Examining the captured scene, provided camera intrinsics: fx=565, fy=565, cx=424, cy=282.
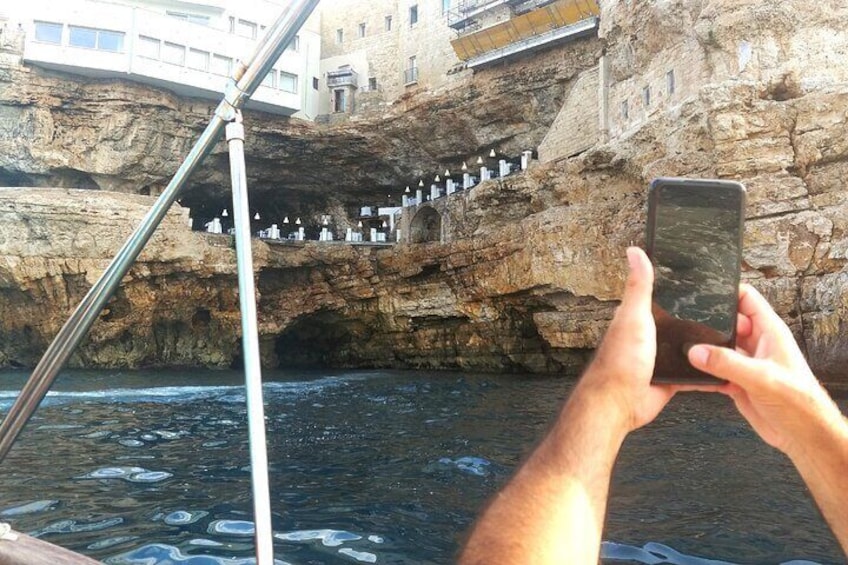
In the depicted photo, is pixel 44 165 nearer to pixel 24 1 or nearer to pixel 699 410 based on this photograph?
pixel 24 1

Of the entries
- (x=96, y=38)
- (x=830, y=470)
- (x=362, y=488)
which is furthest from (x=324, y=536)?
(x=96, y=38)

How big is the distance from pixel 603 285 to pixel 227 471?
1407 centimetres

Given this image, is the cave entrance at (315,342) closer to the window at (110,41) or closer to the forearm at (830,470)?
the window at (110,41)

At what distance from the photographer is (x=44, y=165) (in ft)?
72.8

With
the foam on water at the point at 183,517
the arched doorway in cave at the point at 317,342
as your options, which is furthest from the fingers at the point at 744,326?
the arched doorway in cave at the point at 317,342

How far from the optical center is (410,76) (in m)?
32.7

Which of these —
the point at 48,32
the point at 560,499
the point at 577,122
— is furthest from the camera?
the point at 48,32

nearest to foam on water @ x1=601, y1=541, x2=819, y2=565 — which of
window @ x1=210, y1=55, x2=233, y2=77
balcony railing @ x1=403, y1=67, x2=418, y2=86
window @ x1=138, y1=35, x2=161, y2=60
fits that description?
window @ x1=138, y1=35, x2=161, y2=60

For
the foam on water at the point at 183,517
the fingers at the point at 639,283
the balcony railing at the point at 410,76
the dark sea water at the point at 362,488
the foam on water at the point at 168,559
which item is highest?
the balcony railing at the point at 410,76

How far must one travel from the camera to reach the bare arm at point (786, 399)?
961mm

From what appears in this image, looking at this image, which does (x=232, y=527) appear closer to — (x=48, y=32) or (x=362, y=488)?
(x=362, y=488)

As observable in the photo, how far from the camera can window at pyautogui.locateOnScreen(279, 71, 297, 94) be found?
2767cm

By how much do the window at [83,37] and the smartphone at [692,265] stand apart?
2673 cm

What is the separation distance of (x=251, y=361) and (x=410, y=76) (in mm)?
33579
